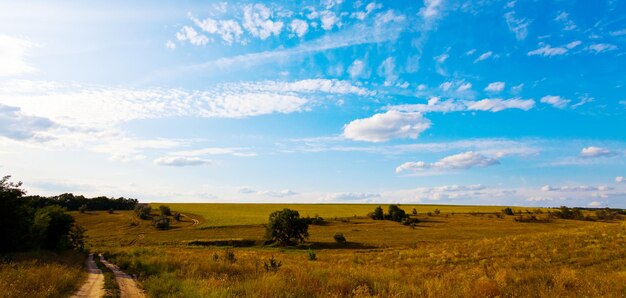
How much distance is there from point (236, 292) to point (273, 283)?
1268 mm

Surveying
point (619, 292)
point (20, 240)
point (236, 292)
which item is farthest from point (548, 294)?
point (20, 240)

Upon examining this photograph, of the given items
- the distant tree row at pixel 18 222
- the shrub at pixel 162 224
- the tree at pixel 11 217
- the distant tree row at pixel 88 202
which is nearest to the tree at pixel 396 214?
the shrub at pixel 162 224

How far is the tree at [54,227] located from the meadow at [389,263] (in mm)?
15191

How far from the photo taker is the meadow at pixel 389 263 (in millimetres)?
12516

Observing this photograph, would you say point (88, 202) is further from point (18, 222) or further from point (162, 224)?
point (18, 222)

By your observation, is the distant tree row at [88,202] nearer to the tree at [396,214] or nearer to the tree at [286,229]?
the tree at [286,229]

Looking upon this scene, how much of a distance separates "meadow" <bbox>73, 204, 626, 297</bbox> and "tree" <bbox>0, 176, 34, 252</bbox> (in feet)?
30.3

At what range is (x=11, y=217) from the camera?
38.6m

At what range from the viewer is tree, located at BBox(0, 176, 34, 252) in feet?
125

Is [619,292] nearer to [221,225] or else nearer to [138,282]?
[138,282]

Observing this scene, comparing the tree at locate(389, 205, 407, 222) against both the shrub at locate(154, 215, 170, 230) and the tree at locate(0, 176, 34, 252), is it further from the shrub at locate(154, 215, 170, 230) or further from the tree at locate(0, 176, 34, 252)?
the tree at locate(0, 176, 34, 252)

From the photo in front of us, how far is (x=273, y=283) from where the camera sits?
499 inches

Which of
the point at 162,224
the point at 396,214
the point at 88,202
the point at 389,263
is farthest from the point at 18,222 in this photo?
the point at 88,202

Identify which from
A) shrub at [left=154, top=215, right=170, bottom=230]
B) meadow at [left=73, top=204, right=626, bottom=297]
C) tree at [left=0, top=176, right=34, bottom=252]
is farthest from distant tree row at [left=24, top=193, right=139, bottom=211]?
tree at [left=0, top=176, right=34, bottom=252]
